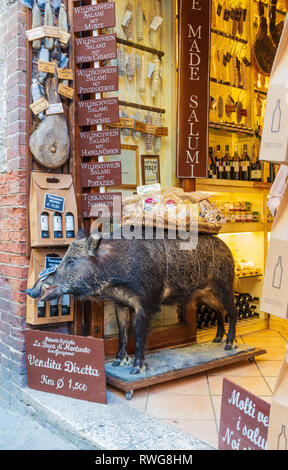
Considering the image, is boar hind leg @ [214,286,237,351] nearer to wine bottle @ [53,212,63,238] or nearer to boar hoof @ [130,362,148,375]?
boar hoof @ [130,362,148,375]

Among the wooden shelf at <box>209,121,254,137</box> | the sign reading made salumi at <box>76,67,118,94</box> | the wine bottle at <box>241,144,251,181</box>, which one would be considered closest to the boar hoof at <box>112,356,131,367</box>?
the sign reading made salumi at <box>76,67,118,94</box>

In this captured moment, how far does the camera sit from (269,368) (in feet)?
12.7

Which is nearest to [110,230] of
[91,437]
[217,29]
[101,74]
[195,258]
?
[195,258]

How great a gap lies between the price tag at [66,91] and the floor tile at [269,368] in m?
2.64

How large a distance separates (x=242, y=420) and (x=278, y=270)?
2.80 ft

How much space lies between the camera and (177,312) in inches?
169

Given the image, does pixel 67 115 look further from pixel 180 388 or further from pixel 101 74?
pixel 180 388

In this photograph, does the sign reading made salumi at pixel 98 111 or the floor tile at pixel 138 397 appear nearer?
the floor tile at pixel 138 397

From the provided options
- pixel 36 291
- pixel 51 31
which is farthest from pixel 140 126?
pixel 36 291

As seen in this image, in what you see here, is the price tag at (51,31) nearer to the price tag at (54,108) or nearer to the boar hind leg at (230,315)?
the price tag at (54,108)

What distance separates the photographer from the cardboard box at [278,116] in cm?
157

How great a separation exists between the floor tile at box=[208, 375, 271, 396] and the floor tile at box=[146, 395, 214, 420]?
206 mm

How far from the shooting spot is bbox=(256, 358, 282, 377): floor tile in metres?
3.74

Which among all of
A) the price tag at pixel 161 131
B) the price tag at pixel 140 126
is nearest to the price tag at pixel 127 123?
the price tag at pixel 140 126
